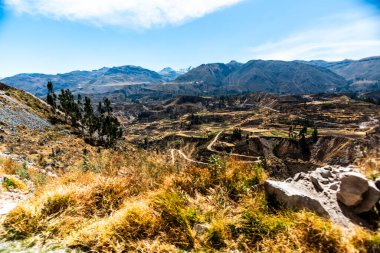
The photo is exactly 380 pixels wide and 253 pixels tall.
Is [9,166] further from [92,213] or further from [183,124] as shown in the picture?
[183,124]

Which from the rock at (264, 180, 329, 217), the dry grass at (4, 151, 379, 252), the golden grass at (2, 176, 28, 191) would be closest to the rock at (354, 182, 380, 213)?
the rock at (264, 180, 329, 217)

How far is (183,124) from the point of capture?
191 m

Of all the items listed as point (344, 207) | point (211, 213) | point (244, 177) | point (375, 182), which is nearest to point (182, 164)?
point (244, 177)

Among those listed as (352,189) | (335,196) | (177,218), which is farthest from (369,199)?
(177,218)

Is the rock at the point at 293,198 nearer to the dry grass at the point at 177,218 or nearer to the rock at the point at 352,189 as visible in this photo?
the dry grass at the point at 177,218

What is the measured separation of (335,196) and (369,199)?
54 centimetres

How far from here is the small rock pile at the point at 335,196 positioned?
12.5 feet

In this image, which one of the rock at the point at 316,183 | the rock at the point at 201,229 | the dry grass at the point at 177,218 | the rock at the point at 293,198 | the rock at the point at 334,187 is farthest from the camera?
the rock at the point at 316,183

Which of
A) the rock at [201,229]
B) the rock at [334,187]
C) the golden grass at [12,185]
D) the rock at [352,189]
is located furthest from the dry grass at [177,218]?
the golden grass at [12,185]

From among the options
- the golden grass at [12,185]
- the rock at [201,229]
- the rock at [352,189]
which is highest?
the rock at [352,189]

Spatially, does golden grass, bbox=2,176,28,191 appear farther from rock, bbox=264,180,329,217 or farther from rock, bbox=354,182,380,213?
rock, bbox=354,182,380,213

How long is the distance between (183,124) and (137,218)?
612 ft

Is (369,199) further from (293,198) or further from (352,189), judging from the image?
(293,198)

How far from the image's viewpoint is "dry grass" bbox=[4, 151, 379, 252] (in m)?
3.53
